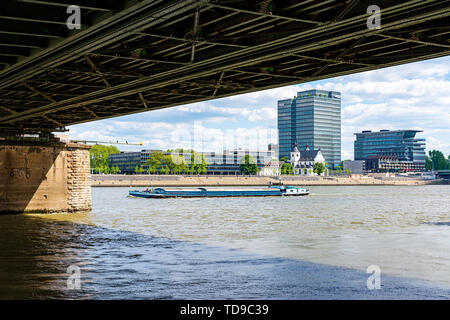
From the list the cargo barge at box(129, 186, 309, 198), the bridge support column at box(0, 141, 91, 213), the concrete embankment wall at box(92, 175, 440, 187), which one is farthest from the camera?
the concrete embankment wall at box(92, 175, 440, 187)

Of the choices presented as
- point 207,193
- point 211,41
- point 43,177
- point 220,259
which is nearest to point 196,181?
point 207,193

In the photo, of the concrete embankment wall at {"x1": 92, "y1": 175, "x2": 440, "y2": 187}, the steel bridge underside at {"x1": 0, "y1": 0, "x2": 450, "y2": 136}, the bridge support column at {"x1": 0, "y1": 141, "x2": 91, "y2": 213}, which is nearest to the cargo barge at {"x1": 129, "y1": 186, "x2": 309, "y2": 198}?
the bridge support column at {"x1": 0, "y1": 141, "x2": 91, "y2": 213}

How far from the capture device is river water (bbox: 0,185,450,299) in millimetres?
15719

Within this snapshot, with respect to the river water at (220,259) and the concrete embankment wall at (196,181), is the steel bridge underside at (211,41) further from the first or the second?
the concrete embankment wall at (196,181)

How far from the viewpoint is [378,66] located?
741 inches

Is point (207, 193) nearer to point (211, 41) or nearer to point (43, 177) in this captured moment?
point (43, 177)

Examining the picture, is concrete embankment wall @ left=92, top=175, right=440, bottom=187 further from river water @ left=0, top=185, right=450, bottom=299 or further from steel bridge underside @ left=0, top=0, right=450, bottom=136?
steel bridge underside @ left=0, top=0, right=450, bottom=136

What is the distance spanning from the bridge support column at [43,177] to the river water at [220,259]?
92.3 inches

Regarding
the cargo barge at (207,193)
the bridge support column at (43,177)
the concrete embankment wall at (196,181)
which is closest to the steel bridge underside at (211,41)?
the bridge support column at (43,177)

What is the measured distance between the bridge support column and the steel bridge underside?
15.6m

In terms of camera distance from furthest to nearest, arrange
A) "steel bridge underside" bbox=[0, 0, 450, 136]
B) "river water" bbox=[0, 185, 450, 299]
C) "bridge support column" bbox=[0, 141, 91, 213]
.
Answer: "bridge support column" bbox=[0, 141, 91, 213] < "river water" bbox=[0, 185, 450, 299] < "steel bridge underside" bbox=[0, 0, 450, 136]

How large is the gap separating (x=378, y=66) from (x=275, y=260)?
8.37 meters

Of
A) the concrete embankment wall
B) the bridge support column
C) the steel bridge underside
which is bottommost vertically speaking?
the concrete embankment wall

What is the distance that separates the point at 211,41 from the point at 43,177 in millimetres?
28633
